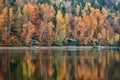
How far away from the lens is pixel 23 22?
336 feet

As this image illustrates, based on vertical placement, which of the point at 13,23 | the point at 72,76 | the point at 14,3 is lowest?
the point at 72,76

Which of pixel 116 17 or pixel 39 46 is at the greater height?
pixel 116 17

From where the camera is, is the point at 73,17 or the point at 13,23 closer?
the point at 13,23

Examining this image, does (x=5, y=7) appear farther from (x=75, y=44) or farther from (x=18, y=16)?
(x=75, y=44)

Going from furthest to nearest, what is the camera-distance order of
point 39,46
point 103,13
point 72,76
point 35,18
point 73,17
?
point 103,13
point 73,17
point 35,18
point 39,46
point 72,76

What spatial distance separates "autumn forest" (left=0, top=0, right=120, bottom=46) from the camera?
327ft

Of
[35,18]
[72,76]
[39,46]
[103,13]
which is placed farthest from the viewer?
[103,13]

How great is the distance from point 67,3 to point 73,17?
8.49 meters

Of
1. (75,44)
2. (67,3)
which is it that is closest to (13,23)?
(75,44)

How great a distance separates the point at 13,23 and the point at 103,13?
40.0 m

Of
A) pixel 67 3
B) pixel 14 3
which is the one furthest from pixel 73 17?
pixel 14 3

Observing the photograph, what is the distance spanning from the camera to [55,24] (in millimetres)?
111500

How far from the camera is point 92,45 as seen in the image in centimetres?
11138

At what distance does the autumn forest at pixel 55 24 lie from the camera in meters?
99.8
